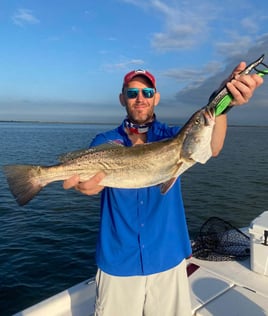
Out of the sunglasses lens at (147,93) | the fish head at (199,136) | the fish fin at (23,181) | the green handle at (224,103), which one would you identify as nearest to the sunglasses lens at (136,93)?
the sunglasses lens at (147,93)

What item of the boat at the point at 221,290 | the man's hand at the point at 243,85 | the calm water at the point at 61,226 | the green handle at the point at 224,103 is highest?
the man's hand at the point at 243,85

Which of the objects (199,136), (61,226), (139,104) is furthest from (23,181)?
(61,226)

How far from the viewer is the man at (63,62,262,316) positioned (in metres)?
4.07

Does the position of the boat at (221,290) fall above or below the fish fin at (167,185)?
below

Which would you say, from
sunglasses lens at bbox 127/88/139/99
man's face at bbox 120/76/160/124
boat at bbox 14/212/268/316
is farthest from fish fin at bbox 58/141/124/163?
boat at bbox 14/212/268/316

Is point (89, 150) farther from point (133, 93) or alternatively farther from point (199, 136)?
point (199, 136)

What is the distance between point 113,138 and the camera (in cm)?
454

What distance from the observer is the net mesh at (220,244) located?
6961 millimetres

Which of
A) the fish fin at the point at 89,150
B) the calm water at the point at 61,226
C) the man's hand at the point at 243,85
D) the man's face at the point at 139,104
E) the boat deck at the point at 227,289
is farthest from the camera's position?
the calm water at the point at 61,226

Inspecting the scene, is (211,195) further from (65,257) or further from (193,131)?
(193,131)

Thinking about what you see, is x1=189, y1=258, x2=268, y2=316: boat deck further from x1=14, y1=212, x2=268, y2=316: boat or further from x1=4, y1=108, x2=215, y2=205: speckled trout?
x1=4, y1=108, x2=215, y2=205: speckled trout

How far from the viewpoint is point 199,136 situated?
3863 mm

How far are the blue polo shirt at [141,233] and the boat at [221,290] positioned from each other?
66.4 inches

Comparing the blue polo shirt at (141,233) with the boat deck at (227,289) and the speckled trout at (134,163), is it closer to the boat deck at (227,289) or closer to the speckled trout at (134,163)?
the speckled trout at (134,163)
